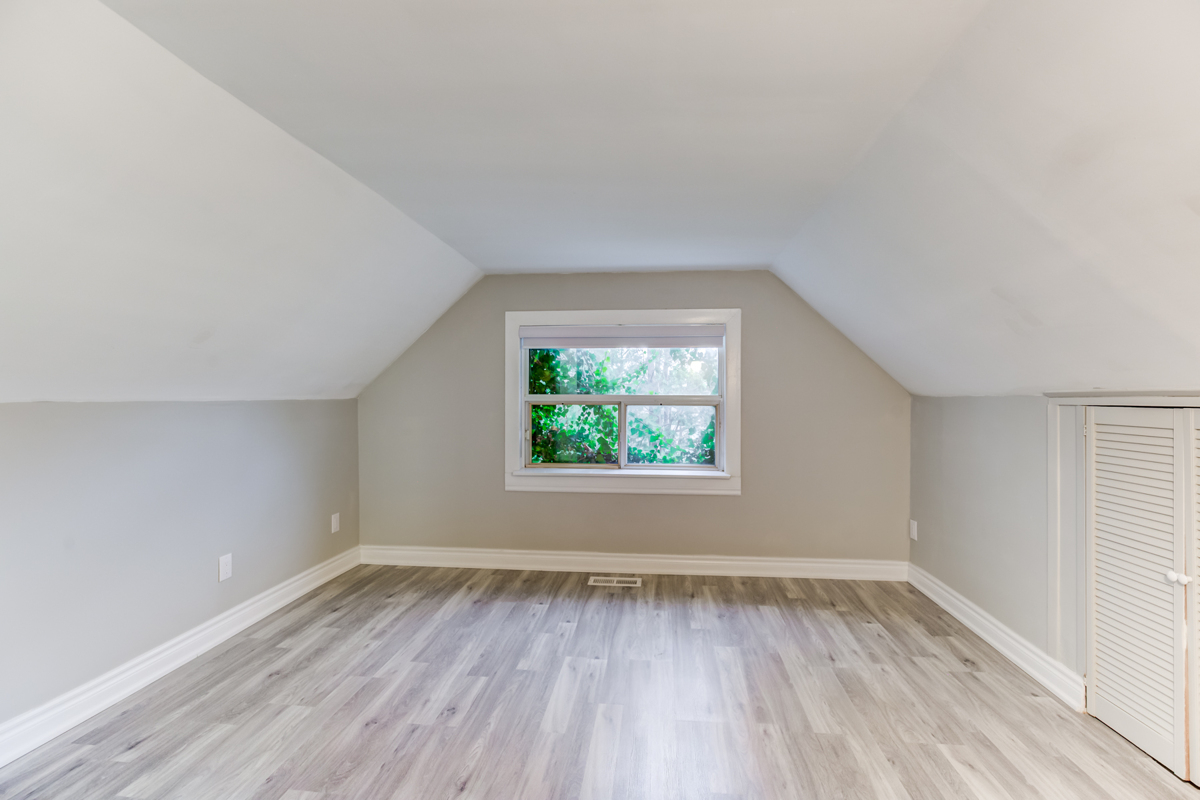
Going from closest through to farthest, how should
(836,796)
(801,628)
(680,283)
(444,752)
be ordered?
(836,796), (444,752), (801,628), (680,283)

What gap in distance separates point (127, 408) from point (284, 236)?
105cm

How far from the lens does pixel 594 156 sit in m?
2.31

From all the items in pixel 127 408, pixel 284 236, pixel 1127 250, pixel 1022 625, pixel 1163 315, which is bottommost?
pixel 1022 625

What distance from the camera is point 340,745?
2258 mm

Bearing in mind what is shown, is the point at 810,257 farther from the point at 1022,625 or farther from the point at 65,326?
the point at 65,326

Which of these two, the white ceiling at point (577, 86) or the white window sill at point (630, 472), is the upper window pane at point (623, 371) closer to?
the white window sill at point (630, 472)

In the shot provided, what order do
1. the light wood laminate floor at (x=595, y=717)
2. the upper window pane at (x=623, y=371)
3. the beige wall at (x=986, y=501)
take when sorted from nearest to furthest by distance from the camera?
the light wood laminate floor at (x=595, y=717)
the beige wall at (x=986, y=501)
the upper window pane at (x=623, y=371)

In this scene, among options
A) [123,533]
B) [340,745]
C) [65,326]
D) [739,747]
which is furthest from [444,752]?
[65,326]

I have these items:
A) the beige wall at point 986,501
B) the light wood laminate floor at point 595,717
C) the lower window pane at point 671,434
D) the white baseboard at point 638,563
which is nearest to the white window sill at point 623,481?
the lower window pane at point 671,434

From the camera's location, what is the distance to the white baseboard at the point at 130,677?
220 cm

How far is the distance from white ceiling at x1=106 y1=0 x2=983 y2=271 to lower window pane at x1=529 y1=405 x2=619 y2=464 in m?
1.96

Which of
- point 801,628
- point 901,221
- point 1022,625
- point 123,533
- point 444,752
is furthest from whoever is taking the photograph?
point 801,628

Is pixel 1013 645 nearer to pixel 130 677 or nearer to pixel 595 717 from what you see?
pixel 595 717

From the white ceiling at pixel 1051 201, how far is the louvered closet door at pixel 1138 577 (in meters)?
0.22
